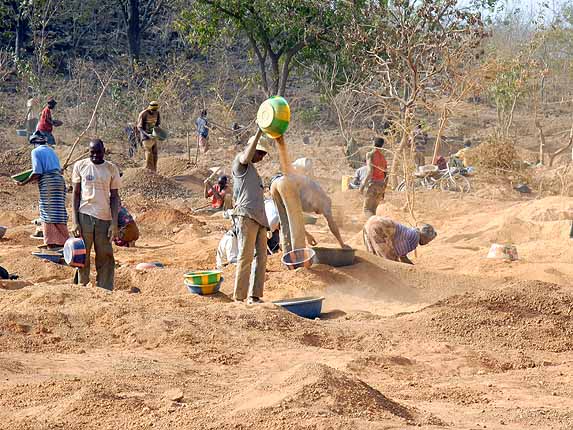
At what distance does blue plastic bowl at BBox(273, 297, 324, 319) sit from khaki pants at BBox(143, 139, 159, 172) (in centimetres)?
921

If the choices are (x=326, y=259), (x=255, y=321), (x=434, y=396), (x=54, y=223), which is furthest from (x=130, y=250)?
(x=434, y=396)

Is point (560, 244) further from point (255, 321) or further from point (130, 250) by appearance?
point (255, 321)

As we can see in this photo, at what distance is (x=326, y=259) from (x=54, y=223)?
257cm

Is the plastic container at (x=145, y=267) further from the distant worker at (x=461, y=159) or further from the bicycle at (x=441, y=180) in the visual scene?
the distant worker at (x=461, y=159)

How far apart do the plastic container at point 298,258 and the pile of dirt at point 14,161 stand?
10436 mm

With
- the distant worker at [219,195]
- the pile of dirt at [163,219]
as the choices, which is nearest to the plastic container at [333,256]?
the pile of dirt at [163,219]

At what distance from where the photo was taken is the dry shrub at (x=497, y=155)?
60.9ft

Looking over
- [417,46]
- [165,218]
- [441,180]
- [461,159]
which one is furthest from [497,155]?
[165,218]

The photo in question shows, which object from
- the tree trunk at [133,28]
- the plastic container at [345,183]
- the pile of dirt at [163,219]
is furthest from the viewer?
the tree trunk at [133,28]

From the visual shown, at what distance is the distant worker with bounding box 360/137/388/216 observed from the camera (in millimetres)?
12555

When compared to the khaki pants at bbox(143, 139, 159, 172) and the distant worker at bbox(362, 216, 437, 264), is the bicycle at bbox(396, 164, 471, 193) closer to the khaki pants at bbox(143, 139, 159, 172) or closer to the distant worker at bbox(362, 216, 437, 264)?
the khaki pants at bbox(143, 139, 159, 172)

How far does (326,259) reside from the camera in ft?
29.8

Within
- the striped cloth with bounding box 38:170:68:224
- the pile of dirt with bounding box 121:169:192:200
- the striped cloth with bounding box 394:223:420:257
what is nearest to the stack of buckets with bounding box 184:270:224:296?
the striped cloth with bounding box 38:170:68:224

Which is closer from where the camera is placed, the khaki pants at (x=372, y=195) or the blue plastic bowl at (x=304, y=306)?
the blue plastic bowl at (x=304, y=306)
